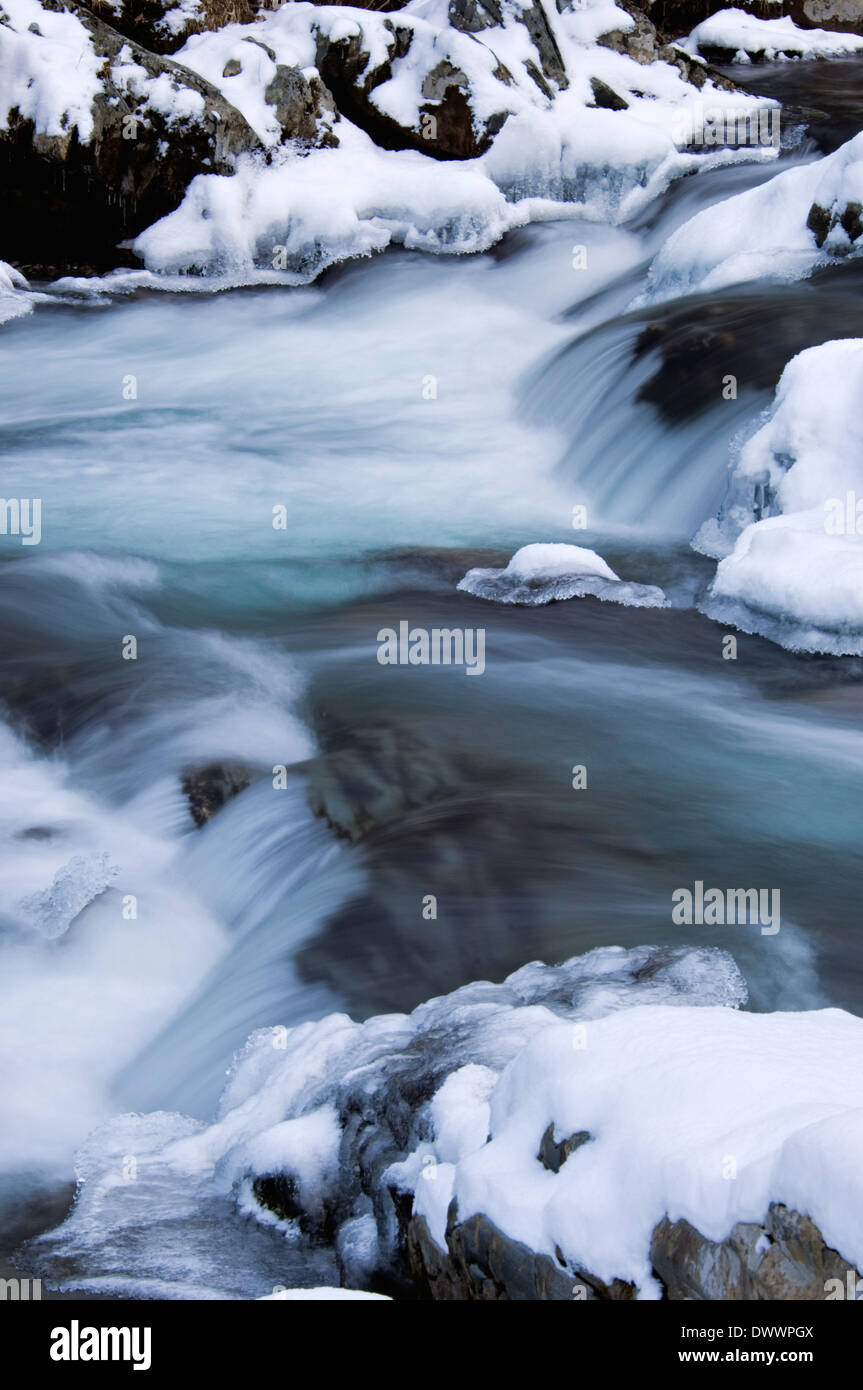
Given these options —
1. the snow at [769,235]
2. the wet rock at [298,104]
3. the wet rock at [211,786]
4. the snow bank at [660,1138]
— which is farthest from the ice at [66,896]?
the wet rock at [298,104]

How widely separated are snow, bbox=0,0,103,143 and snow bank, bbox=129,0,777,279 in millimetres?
992

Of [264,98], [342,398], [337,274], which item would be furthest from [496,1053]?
[264,98]

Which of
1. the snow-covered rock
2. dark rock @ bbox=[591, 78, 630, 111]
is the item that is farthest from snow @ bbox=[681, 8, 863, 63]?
dark rock @ bbox=[591, 78, 630, 111]

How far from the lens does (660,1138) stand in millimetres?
2186

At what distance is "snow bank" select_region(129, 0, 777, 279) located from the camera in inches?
445

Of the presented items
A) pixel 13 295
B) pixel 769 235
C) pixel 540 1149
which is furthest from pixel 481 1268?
pixel 13 295

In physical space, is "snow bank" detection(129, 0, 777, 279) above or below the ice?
above

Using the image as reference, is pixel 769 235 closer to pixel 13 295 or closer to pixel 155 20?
pixel 13 295

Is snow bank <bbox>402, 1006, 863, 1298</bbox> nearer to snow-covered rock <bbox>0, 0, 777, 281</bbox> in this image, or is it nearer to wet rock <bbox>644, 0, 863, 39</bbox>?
snow-covered rock <bbox>0, 0, 777, 281</bbox>

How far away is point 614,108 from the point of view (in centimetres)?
1264

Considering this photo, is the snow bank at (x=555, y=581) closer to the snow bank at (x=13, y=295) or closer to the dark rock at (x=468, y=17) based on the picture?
the snow bank at (x=13, y=295)

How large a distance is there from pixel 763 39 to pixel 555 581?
13.4m

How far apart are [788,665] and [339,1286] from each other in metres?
3.56

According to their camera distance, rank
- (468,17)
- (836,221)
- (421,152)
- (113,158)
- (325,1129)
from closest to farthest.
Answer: (325,1129) → (836,221) → (113,158) → (421,152) → (468,17)
